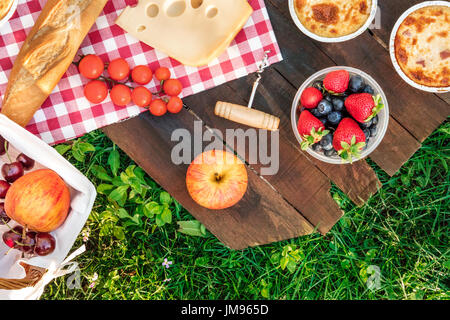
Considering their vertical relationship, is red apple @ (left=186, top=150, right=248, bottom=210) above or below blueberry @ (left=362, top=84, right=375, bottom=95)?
below

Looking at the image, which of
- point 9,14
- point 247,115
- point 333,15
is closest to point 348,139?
point 247,115

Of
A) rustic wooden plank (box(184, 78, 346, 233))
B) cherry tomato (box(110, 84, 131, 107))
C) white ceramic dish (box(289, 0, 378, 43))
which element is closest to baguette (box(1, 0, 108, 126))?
cherry tomato (box(110, 84, 131, 107))

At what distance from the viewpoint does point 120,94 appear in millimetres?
1293

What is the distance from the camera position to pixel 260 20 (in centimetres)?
134

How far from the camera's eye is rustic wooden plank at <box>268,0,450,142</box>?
135cm

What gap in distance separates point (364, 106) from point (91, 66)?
844 mm

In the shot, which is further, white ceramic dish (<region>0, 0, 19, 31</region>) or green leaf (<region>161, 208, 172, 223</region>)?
green leaf (<region>161, 208, 172, 223</region>)

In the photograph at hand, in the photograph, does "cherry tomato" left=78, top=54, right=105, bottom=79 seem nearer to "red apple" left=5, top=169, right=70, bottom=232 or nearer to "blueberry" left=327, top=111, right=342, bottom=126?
"red apple" left=5, top=169, right=70, bottom=232

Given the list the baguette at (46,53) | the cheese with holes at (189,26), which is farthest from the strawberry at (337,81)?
the baguette at (46,53)

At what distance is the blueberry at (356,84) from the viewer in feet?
3.97

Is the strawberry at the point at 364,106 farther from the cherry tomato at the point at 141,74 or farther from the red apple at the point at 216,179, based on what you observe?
the cherry tomato at the point at 141,74

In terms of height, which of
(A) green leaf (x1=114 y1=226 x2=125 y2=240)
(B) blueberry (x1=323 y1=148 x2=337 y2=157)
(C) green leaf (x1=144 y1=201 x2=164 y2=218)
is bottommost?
(A) green leaf (x1=114 y1=226 x2=125 y2=240)

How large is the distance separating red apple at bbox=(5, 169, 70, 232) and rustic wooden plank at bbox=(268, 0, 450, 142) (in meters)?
0.87

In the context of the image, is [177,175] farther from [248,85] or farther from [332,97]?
[332,97]
